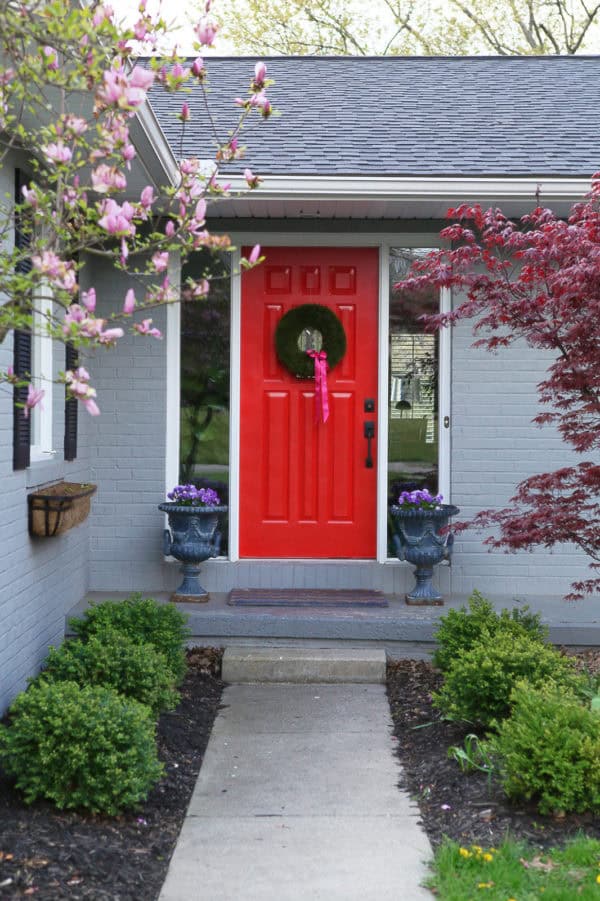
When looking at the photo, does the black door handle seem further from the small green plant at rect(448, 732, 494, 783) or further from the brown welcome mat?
the small green plant at rect(448, 732, 494, 783)

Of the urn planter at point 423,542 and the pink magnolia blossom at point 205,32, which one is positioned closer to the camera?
the pink magnolia blossom at point 205,32

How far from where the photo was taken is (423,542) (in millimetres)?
6277

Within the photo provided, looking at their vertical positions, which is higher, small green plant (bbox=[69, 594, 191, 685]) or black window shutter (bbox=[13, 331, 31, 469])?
black window shutter (bbox=[13, 331, 31, 469])

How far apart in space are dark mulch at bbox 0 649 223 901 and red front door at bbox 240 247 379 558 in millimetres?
2633

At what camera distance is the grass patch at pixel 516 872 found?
9.86ft

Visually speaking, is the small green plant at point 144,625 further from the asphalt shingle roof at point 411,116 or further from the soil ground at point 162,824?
the asphalt shingle roof at point 411,116

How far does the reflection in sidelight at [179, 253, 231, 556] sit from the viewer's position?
673 centimetres

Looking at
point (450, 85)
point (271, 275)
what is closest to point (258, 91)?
point (271, 275)

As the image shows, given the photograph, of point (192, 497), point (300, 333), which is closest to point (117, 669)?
point (192, 497)

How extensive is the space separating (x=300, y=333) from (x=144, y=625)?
8.08ft

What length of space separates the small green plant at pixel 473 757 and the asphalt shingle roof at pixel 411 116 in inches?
133

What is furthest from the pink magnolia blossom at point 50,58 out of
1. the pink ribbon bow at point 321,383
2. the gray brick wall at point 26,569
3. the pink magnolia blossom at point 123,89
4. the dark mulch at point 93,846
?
the pink ribbon bow at point 321,383

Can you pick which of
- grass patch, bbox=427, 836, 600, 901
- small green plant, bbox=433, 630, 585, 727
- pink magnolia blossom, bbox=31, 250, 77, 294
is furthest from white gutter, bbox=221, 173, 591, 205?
grass patch, bbox=427, 836, 600, 901

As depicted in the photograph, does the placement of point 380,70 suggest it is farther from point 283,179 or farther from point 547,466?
point 547,466
